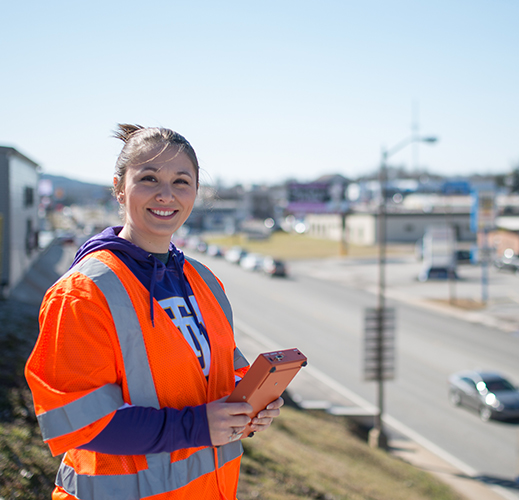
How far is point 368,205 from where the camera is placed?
7425 cm

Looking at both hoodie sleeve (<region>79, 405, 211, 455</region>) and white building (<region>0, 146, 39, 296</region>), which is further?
white building (<region>0, 146, 39, 296</region>)

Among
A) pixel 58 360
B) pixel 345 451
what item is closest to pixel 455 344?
pixel 345 451

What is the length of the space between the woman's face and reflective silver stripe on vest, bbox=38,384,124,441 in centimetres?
70

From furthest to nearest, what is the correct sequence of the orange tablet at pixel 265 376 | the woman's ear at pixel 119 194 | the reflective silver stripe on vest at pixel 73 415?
the woman's ear at pixel 119 194 → the orange tablet at pixel 265 376 → the reflective silver stripe on vest at pixel 73 415

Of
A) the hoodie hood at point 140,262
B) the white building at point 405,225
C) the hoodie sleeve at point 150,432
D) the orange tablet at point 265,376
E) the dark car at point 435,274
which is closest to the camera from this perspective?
the hoodie sleeve at point 150,432

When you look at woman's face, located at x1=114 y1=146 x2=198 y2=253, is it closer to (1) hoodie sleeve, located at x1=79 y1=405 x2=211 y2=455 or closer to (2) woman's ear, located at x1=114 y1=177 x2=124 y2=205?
(2) woman's ear, located at x1=114 y1=177 x2=124 y2=205

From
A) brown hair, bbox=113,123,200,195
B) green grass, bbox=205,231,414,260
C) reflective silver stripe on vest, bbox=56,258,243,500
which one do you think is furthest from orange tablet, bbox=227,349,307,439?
green grass, bbox=205,231,414,260

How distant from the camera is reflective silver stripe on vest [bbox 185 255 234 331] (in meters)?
2.42

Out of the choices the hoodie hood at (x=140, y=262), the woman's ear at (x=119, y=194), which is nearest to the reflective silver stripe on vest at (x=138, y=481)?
the hoodie hood at (x=140, y=262)

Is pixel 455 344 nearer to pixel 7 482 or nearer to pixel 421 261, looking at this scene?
pixel 7 482

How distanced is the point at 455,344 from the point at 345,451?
42.3ft

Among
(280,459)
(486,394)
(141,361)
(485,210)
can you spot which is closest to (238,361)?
(141,361)

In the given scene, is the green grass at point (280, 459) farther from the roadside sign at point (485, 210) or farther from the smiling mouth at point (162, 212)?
the roadside sign at point (485, 210)

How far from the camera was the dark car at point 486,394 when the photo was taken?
14789 mm
